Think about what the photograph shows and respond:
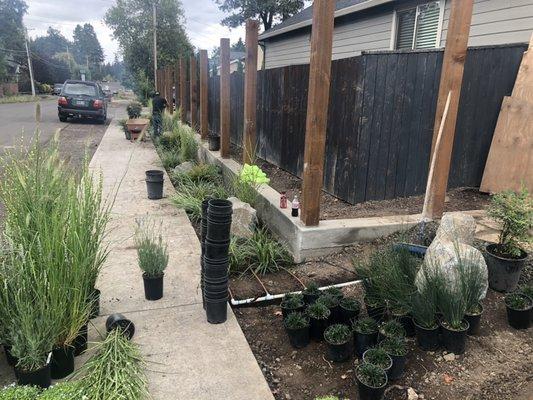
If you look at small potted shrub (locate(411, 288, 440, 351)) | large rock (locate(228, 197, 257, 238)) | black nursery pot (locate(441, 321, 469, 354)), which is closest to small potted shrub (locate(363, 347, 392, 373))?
small potted shrub (locate(411, 288, 440, 351))

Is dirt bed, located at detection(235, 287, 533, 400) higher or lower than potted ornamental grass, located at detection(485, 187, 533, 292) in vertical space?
lower

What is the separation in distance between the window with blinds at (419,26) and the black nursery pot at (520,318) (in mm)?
5472

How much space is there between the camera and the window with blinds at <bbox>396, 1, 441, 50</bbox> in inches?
282

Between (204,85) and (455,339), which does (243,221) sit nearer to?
(455,339)

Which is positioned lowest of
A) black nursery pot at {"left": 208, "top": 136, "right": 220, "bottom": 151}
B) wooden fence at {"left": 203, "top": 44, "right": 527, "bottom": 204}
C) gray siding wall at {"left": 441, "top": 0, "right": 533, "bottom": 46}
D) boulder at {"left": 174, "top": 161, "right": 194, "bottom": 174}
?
boulder at {"left": 174, "top": 161, "right": 194, "bottom": 174}

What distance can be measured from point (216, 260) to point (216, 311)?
1.22ft

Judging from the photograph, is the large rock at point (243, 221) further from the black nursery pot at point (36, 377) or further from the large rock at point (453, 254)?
the black nursery pot at point (36, 377)

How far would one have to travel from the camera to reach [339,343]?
2.58 m

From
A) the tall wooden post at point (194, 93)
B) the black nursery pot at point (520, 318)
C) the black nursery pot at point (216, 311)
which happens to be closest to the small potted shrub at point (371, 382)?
the black nursery pot at point (216, 311)

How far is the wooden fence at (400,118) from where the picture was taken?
467 cm

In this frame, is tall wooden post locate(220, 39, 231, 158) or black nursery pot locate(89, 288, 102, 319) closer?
black nursery pot locate(89, 288, 102, 319)

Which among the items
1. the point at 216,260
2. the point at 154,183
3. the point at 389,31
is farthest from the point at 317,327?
the point at 389,31

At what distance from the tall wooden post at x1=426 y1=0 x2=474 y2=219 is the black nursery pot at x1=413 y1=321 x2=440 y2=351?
5.95 feet

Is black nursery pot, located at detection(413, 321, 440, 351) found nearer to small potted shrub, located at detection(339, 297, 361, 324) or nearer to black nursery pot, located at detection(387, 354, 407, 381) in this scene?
black nursery pot, located at detection(387, 354, 407, 381)
